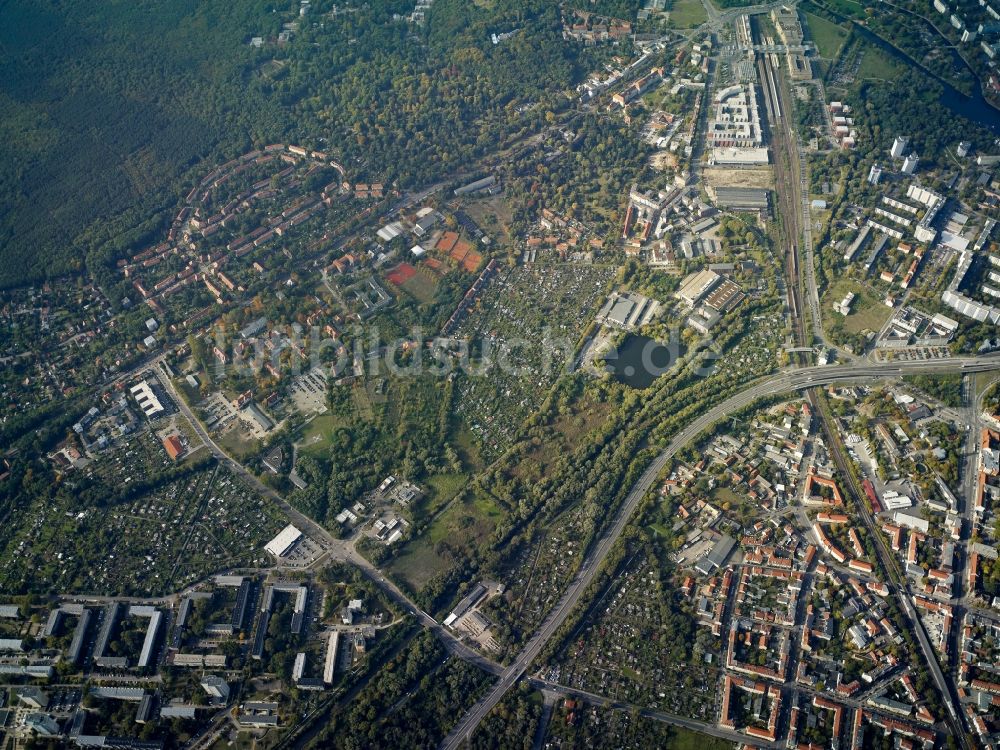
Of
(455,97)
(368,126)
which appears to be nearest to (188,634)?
(368,126)

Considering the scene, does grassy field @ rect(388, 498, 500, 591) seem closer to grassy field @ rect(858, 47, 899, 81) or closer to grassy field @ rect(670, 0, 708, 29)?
grassy field @ rect(858, 47, 899, 81)

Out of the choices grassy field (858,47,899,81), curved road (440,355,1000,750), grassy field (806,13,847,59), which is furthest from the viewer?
grassy field (806,13,847,59)

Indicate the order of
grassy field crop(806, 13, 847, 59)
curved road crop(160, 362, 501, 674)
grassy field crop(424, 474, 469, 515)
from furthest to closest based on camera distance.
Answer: grassy field crop(806, 13, 847, 59)
grassy field crop(424, 474, 469, 515)
curved road crop(160, 362, 501, 674)

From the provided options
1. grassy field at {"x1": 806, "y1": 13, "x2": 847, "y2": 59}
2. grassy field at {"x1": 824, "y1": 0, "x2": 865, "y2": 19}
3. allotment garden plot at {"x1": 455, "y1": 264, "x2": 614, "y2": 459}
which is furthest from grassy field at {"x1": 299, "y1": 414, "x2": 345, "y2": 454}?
grassy field at {"x1": 824, "y1": 0, "x2": 865, "y2": 19}

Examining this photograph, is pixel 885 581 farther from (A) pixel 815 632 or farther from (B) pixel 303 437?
(B) pixel 303 437

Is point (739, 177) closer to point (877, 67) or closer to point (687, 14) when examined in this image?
point (877, 67)
